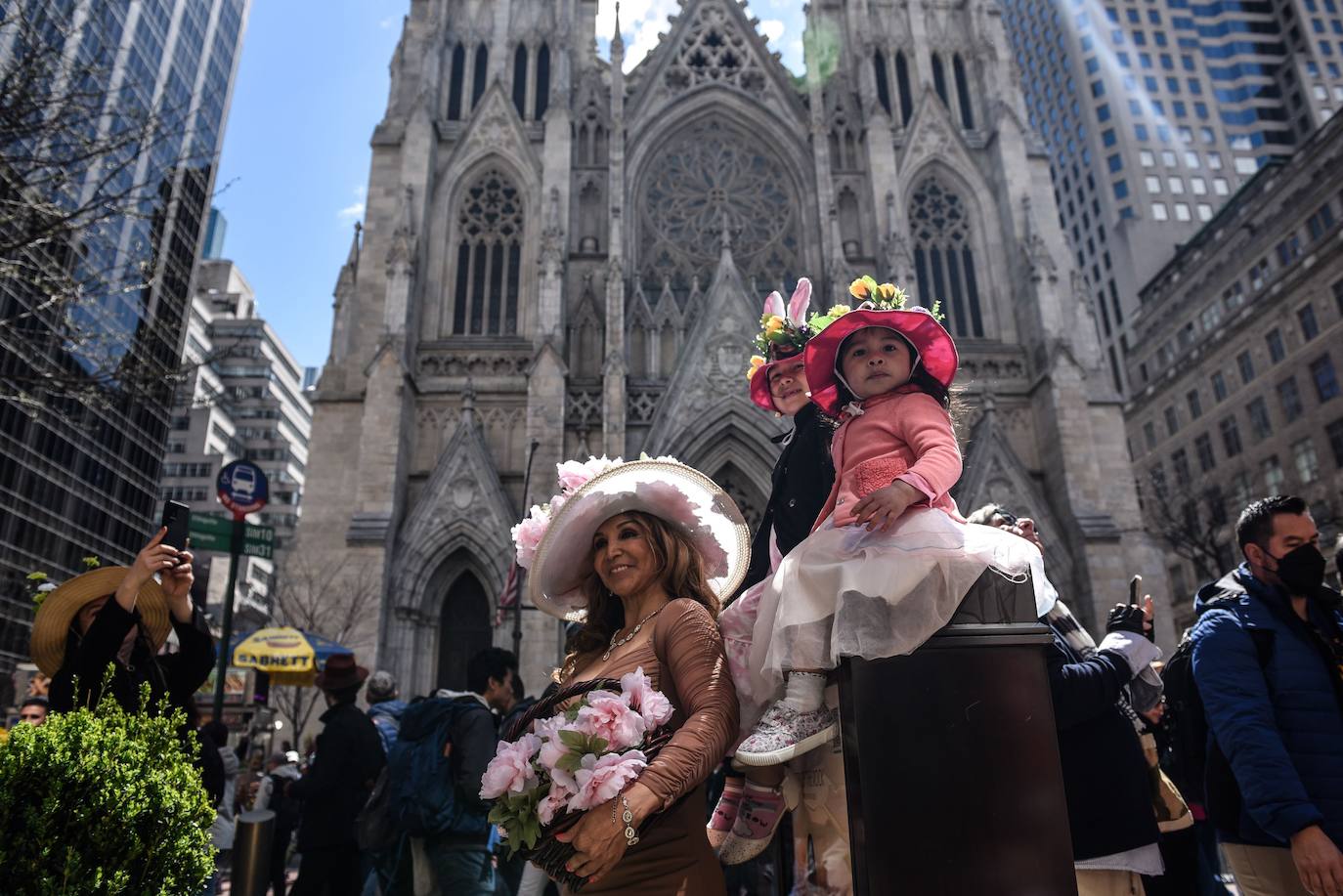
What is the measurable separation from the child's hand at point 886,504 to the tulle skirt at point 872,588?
2.0 inches

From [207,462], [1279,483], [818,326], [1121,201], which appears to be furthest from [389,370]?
[1121,201]

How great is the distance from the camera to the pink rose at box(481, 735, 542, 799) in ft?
7.44

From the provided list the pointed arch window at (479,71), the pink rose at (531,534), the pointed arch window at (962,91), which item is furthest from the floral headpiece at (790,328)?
the pointed arch window at (962,91)

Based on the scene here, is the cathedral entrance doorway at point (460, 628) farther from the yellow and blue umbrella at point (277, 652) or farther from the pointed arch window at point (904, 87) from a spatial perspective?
the pointed arch window at point (904, 87)

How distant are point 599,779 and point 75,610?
3.11 meters

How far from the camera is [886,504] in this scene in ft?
8.04

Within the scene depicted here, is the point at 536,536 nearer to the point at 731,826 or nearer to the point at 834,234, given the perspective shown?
the point at 731,826

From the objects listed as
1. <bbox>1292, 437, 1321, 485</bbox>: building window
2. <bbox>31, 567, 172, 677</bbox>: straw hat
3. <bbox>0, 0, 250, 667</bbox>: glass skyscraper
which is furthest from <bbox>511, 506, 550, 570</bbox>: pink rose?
<bbox>1292, 437, 1321, 485</bbox>: building window

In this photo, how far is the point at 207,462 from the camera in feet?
204

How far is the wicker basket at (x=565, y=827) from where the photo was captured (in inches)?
89.0

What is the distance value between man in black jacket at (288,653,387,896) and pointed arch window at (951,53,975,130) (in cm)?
2385

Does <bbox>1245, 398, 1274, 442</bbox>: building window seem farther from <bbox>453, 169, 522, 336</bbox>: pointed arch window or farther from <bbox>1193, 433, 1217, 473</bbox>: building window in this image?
<bbox>453, 169, 522, 336</bbox>: pointed arch window

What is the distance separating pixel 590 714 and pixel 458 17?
2625 cm

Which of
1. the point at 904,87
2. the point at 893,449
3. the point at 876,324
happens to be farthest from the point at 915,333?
the point at 904,87
